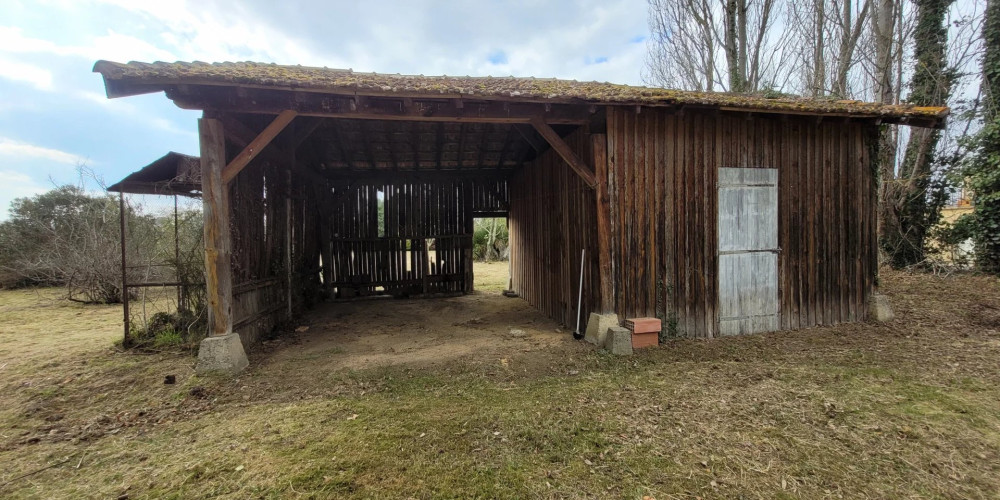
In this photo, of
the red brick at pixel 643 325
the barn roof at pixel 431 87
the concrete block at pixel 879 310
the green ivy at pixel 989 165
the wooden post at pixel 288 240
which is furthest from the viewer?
the green ivy at pixel 989 165

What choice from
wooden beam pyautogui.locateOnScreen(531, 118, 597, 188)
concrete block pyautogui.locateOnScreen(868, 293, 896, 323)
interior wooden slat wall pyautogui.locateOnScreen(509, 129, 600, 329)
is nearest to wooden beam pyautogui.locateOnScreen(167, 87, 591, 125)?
wooden beam pyautogui.locateOnScreen(531, 118, 597, 188)

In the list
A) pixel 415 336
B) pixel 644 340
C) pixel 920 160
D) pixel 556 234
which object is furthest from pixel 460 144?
pixel 920 160

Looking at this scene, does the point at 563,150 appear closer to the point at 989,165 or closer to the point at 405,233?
the point at 405,233

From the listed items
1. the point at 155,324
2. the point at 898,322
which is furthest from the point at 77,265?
the point at 898,322

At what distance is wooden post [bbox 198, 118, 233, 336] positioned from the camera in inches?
175

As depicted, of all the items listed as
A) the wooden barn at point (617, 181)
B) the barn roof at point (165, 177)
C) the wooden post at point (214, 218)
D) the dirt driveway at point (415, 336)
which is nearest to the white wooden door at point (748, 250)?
the wooden barn at point (617, 181)

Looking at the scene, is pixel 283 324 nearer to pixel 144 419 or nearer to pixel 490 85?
pixel 144 419

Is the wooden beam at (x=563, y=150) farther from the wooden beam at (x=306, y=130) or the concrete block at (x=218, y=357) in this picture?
the concrete block at (x=218, y=357)

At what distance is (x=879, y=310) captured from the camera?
20.5 feet

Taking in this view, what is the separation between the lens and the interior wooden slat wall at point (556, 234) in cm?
577

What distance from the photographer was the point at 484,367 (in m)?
4.61

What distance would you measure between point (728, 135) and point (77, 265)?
1321 centimetres

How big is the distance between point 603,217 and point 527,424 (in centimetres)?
299

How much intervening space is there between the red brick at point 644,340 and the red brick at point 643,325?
0.06 metres
